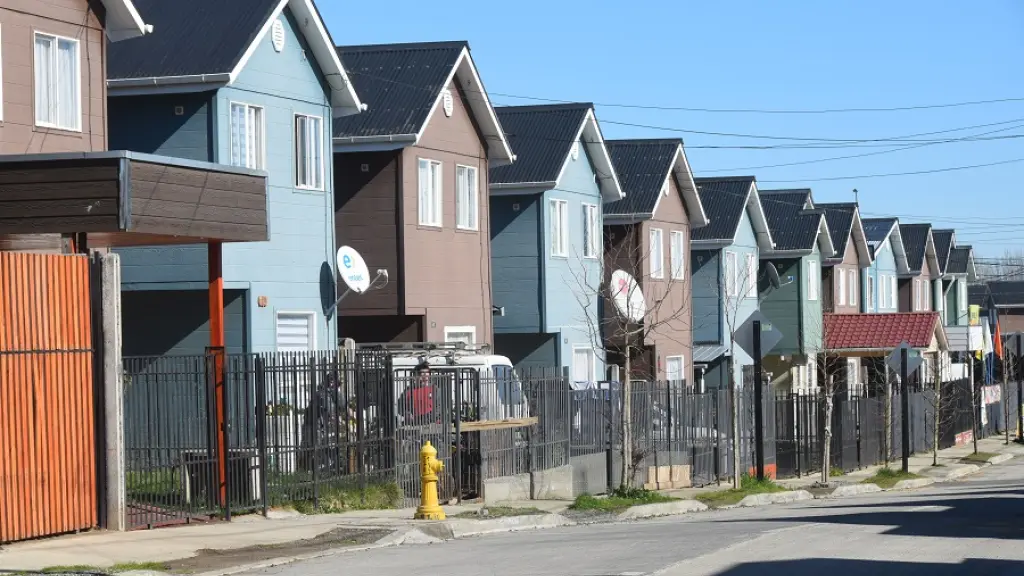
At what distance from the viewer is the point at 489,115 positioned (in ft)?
109

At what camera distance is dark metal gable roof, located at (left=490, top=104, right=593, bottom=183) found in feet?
120

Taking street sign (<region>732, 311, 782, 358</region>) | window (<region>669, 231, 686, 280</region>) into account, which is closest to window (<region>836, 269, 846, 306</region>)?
window (<region>669, 231, 686, 280</region>)

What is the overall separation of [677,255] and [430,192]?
14.6m

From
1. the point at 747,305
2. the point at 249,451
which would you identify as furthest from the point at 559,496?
the point at 747,305

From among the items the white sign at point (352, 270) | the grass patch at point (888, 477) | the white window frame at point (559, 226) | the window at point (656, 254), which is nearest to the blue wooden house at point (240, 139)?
the white sign at point (352, 270)

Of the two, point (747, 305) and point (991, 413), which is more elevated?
point (747, 305)

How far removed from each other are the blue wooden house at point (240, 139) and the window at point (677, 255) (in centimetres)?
1807

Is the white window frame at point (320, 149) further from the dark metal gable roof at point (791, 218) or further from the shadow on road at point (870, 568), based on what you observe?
the dark metal gable roof at point (791, 218)

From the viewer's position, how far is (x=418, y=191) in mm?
31047

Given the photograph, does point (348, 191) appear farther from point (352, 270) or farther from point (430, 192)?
point (352, 270)

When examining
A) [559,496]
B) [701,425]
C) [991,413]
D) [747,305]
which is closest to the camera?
[559,496]

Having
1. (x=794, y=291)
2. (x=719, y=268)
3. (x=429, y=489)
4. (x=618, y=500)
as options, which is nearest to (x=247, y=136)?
(x=618, y=500)

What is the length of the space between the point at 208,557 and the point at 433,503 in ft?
14.8

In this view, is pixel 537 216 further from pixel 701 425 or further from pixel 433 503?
pixel 433 503
